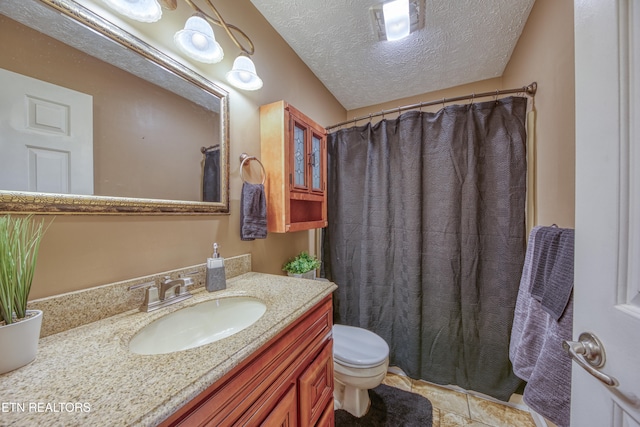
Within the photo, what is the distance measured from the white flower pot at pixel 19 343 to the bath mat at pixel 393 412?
4.72 feet

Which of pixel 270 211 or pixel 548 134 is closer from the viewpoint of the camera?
pixel 548 134

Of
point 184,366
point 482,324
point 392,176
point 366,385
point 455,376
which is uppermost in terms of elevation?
point 392,176

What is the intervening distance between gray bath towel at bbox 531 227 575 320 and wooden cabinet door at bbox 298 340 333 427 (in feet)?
2.77

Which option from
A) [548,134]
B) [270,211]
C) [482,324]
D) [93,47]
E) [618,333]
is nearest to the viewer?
[618,333]

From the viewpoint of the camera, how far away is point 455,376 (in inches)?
61.7

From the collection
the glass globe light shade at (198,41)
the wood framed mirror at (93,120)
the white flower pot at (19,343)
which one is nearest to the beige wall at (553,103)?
the glass globe light shade at (198,41)

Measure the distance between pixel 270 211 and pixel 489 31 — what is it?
184cm

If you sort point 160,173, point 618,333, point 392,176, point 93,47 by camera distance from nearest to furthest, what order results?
point 618,333, point 93,47, point 160,173, point 392,176

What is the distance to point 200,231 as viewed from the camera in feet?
3.48

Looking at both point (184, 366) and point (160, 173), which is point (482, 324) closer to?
point (184, 366)

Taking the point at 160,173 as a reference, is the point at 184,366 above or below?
below

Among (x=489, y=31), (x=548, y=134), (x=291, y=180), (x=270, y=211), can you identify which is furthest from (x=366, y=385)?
(x=489, y=31)

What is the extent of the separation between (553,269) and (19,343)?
1.53 metres

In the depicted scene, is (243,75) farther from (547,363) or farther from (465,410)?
(465,410)
